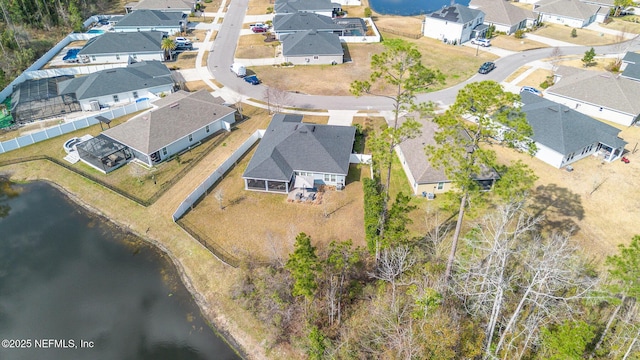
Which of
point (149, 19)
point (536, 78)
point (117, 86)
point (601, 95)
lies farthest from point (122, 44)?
point (601, 95)

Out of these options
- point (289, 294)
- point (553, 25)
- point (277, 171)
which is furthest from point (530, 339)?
point (553, 25)

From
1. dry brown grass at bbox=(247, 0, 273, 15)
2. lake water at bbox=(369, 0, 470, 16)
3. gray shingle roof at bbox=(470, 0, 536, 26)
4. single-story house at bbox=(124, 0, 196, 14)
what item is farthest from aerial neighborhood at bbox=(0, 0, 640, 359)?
lake water at bbox=(369, 0, 470, 16)

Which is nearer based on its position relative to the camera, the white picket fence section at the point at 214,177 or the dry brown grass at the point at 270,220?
the dry brown grass at the point at 270,220

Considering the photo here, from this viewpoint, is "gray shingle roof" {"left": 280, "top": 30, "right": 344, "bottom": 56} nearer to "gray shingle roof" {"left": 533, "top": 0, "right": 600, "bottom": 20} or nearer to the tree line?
the tree line

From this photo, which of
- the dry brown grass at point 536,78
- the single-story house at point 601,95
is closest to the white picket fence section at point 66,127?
the dry brown grass at point 536,78

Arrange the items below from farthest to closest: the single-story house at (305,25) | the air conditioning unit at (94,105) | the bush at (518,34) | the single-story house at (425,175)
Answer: the bush at (518,34)
the single-story house at (305,25)
the air conditioning unit at (94,105)
the single-story house at (425,175)

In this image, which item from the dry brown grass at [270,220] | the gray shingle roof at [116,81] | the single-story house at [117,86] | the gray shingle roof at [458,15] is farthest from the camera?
the gray shingle roof at [458,15]

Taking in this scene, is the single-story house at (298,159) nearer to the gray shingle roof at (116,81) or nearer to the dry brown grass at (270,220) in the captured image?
the dry brown grass at (270,220)
